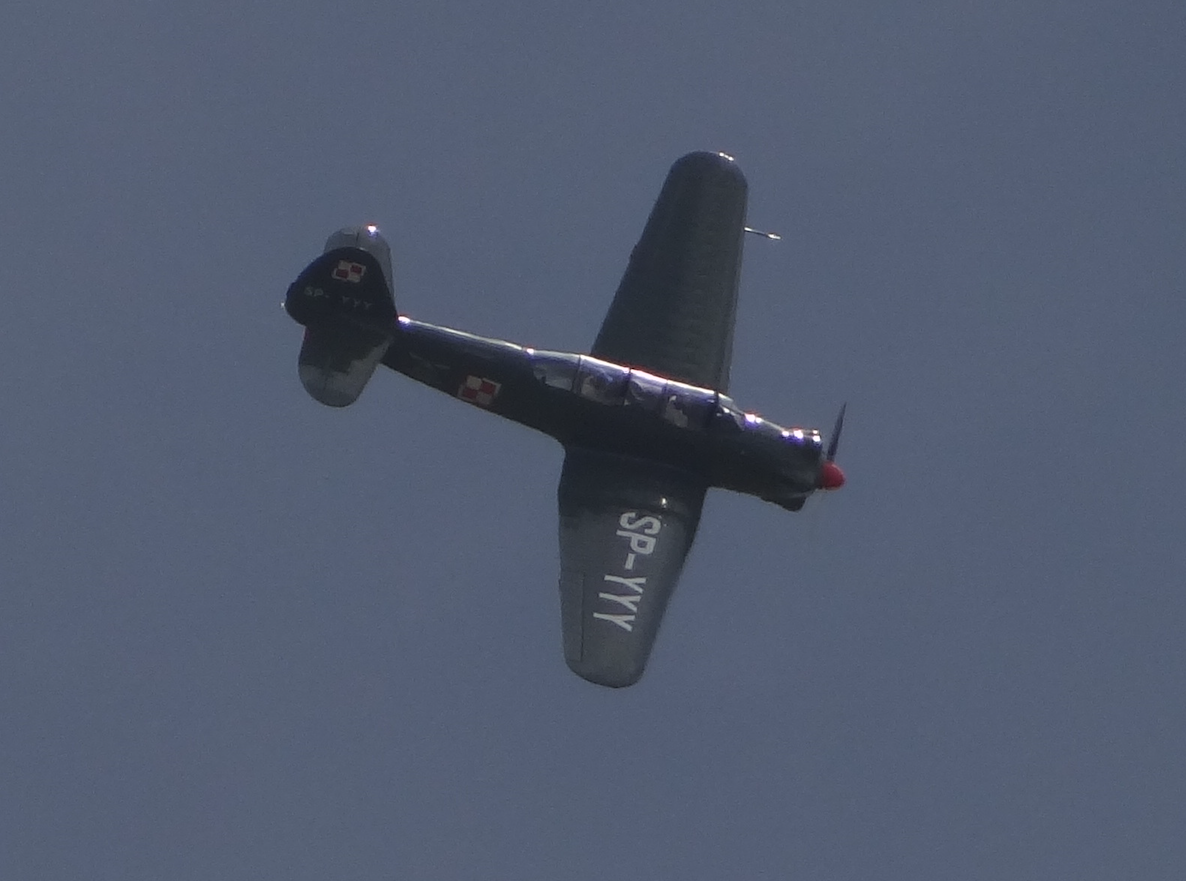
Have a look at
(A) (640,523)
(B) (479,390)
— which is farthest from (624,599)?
(B) (479,390)

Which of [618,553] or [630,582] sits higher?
[618,553]

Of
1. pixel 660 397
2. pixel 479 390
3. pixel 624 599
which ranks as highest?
pixel 660 397

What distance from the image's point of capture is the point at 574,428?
139 ft

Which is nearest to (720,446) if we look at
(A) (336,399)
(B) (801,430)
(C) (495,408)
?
(B) (801,430)

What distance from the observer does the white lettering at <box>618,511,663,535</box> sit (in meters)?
41.3

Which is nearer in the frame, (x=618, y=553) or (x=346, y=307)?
(x=618, y=553)

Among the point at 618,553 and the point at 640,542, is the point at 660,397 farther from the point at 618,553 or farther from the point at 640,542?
the point at 618,553

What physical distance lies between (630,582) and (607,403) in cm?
372

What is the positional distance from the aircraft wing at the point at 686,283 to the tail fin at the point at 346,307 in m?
4.30

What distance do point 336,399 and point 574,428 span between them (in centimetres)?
432

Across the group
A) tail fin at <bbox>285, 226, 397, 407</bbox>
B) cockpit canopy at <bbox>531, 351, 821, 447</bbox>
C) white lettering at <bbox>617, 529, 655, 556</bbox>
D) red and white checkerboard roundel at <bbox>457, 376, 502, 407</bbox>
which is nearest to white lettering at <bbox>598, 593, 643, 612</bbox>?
white lettering at <bbox>617, 529, 655, 556</bbox>

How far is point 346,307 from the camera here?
42.8 meters

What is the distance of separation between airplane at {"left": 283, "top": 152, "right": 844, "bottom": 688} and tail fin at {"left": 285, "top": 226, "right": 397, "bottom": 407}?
0.02 metres

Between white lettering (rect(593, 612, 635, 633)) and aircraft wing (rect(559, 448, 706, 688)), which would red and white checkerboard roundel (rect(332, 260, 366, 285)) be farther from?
white lettering (rect(593, 612, 635, 633))
